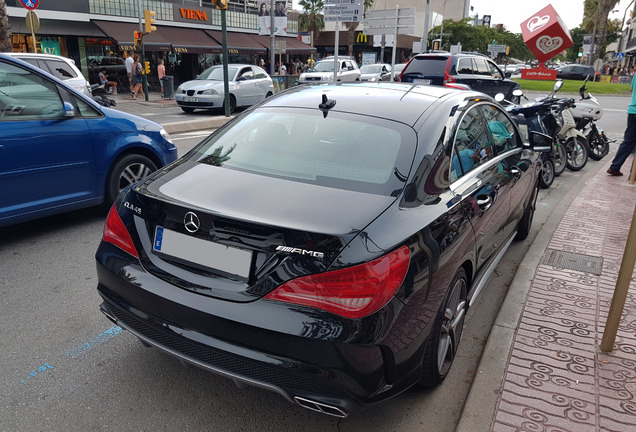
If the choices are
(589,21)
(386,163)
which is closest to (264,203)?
(386,163)

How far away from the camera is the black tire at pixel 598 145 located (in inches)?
399

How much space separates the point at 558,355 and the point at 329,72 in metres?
22.9

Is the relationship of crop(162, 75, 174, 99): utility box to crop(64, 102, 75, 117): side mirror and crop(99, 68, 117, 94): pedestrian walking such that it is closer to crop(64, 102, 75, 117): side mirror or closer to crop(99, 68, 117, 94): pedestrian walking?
crop(99, 68, 117, 94): pedestrian walking

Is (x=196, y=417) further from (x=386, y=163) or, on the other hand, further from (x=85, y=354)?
(x=386, y=163)

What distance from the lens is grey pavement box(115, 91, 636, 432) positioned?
2.63 meters

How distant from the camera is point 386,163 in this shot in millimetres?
2695

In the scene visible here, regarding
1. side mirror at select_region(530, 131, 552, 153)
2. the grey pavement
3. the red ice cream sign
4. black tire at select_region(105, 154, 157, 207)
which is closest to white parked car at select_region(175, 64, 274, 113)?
black tire at select_region(105, 154, 157, 207)

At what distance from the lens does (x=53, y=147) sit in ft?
15.4

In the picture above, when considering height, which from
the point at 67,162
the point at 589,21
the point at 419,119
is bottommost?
the point at 67,162

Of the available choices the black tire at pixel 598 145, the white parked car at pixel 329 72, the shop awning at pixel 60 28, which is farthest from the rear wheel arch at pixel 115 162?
the shop awning at pixel 60 28

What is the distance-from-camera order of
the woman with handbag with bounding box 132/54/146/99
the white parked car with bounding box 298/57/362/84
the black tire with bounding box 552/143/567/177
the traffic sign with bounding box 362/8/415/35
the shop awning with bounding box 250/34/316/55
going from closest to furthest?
the black tire with bounding box 552/143/567/177 < the traffic sign with bounding box 362/8/415/35 < the woman with handbag with bounding box 132/54/146/99 < the white parked car with bounding box 298/57/362/84 < the shop awning with bounding box 250/34/316/55

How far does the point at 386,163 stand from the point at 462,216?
550mm

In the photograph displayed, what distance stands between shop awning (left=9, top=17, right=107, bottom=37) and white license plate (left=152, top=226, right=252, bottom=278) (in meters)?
24.6

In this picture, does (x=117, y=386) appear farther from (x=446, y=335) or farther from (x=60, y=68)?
(x=60, y=68)
